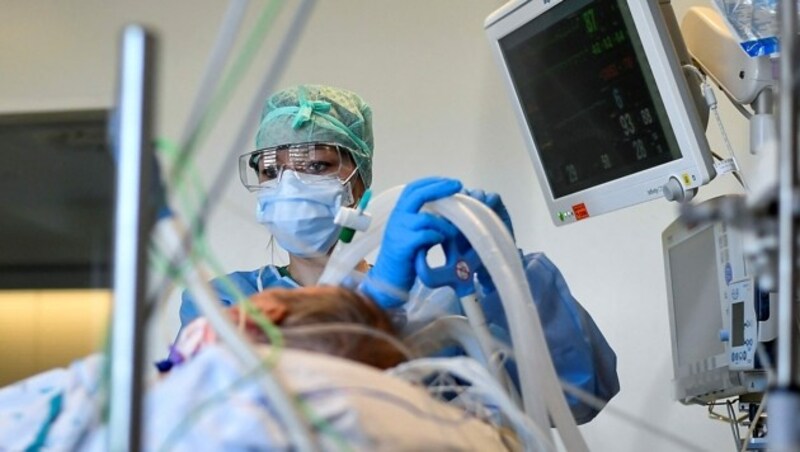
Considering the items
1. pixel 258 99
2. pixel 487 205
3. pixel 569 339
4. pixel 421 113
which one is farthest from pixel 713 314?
pixel 258 99

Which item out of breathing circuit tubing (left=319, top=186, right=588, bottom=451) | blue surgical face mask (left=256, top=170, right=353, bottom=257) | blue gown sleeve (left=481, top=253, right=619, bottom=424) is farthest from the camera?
blue surgical face mask (left=256, top=170, right=353, bottom=257)

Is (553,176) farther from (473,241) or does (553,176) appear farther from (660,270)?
(660,270)

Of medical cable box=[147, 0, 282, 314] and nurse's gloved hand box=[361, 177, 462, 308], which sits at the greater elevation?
medical cable box=[147, 0, 282, 314]

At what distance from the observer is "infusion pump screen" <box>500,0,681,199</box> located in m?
1.70

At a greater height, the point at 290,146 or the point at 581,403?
the point at 290,146

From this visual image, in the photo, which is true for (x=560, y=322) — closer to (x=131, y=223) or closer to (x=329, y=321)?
(x=329, y=321)

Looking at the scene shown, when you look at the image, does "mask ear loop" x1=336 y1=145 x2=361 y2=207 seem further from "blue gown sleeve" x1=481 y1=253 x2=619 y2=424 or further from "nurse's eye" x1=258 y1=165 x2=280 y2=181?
"blue gown sleeve" x1=481 y1=253 x2=619 y2=424

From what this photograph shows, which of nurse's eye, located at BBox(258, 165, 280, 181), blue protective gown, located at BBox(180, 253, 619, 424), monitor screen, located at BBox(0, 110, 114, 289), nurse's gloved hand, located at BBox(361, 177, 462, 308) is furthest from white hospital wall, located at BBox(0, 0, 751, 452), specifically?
nurse's gloved hand, located at BBox(361, 177, 462, 308)

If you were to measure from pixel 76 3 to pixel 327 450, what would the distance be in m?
2.70

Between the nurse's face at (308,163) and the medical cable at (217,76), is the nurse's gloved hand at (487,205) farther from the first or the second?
the medical cable at (217,76)

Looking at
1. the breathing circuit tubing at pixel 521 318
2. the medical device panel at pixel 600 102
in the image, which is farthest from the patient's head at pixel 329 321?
the medical device panel at pixel 600 102

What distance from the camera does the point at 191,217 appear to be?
0.77 m

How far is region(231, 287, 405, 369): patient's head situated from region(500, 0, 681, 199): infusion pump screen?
0.72 metres

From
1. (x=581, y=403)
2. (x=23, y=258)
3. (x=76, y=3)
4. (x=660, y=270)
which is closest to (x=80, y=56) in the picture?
(x=76, y=3)
